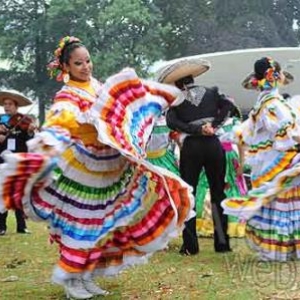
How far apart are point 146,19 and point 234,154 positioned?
2535 cm

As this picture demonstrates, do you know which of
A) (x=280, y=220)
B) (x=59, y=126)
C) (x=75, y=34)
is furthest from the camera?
(x=75, y=34)

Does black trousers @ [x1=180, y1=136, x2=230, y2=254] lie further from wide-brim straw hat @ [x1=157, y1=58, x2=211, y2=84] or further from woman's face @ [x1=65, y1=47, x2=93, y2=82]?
woman's face @ [x1=65, y1=47, x2=93, y2=82]

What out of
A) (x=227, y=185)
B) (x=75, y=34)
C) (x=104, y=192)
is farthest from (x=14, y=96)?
(x=75, y=34)

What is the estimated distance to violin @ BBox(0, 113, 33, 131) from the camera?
840 centimetres

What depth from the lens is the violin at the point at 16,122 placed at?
840 centimetres

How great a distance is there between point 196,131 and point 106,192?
1887 mm

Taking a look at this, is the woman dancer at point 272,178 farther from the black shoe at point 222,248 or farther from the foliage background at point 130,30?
the foliage background at point 130,30

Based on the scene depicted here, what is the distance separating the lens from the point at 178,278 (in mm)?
5395

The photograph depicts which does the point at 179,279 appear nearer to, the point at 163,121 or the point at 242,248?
the point at 242,248

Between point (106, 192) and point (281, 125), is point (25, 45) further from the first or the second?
point (106, 192)

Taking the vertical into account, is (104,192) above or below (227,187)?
above

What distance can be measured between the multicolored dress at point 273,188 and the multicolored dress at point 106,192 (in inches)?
52.7

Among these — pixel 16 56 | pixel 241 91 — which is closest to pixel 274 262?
pixel 241 91

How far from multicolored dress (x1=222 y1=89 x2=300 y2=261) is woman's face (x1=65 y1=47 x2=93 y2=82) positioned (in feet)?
5.51
